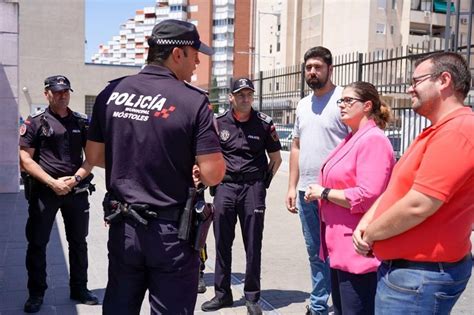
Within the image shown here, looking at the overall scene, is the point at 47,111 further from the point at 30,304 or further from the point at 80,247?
the point at 30,304

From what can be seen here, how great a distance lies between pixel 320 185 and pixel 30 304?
8.82 feet

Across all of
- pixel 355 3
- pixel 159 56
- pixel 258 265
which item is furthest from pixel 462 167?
pixel 355 3

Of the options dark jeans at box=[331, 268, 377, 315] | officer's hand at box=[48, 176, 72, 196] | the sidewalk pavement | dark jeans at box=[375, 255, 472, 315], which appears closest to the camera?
dark jeans at box=[375, 255, 472, 315]

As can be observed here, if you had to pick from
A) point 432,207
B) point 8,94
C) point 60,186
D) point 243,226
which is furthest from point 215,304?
point 8,94

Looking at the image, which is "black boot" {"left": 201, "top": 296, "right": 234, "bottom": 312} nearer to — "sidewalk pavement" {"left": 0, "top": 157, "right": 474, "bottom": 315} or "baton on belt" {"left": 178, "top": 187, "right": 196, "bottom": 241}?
"sidewalk pavement" {"left": 0, "top": 157, "right": 474, "bottom": 315}

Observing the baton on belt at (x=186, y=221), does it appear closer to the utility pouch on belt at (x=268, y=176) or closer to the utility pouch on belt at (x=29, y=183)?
the utility pouch on belt at (x=268, y=176)

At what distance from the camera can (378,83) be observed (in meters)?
9.95

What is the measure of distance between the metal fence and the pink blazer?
9.84 ft

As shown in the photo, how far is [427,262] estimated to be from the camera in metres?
2.31

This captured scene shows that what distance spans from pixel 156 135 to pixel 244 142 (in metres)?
2.03

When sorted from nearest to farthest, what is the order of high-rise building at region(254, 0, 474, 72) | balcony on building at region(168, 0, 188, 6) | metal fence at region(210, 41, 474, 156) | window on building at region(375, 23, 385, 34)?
metal fence at region(210, 41, 474, 156) → window on building at region(375, 23, 385, 34) → high-rise building at region(254, 0, 474, 72) → balcony on building at region(168, 0, 188, 6)

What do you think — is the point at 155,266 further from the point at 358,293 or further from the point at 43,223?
the point at 43,223

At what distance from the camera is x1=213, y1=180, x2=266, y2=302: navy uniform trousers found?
4.55 metres

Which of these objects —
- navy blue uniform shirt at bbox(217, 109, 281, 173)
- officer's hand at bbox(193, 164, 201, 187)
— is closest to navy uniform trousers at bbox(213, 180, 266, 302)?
navy blue uniform shirt at bbox(217, 109, 281, 173)
